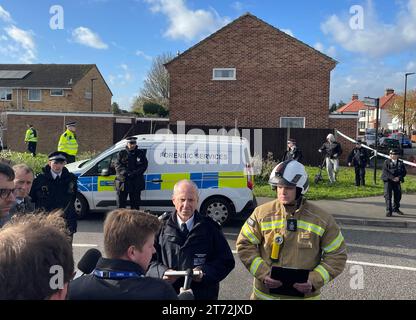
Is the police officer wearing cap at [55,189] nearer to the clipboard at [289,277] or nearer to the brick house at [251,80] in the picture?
the clipboard at [289,277]

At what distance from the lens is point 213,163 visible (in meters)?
8.12

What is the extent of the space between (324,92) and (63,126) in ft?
46.4

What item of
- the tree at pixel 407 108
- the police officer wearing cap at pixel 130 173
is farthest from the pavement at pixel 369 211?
the tree at pixel 407 108

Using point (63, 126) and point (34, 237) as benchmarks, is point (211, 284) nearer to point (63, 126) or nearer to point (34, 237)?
point (34, 237)

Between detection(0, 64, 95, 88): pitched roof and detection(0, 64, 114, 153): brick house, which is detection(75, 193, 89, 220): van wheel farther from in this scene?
detection(0, 64, 95, 88): pitched roof

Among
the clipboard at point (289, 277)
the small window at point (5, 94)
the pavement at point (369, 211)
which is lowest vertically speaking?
the pavement at point (369, 211)

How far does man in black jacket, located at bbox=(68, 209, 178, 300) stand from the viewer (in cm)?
175

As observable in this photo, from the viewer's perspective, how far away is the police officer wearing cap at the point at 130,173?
7672mm

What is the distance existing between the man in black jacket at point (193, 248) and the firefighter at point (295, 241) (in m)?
0.25

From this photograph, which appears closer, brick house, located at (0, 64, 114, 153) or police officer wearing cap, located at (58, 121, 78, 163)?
police officer wearing cap, located at (58, 121, 78, 163)

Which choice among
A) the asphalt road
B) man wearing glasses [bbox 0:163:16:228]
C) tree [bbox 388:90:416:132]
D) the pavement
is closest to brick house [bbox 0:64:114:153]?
the asphalt road

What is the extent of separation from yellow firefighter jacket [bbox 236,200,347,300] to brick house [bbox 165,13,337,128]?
1817 cm
